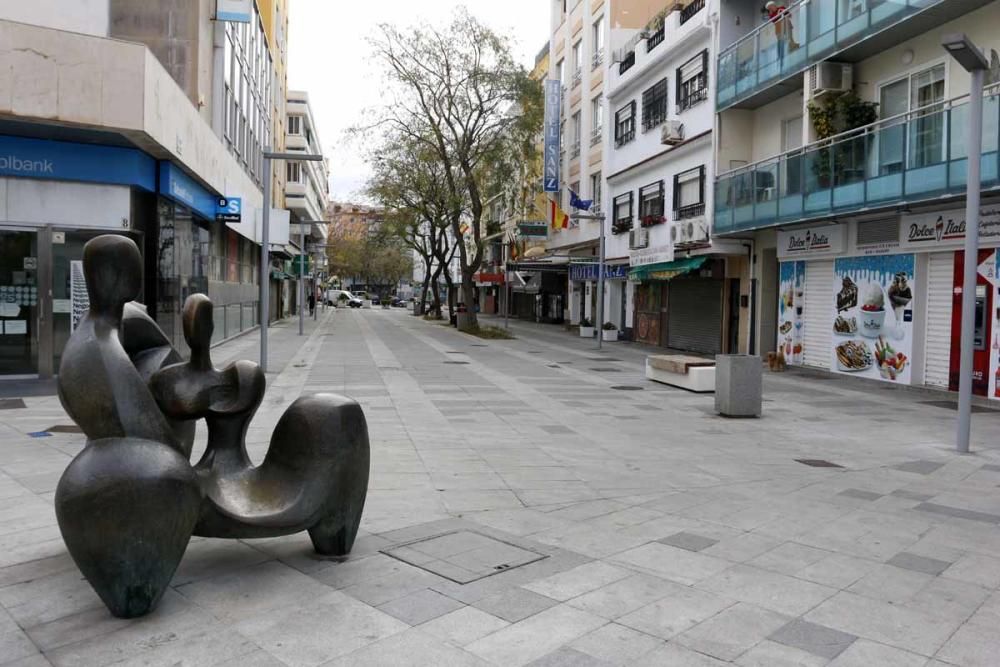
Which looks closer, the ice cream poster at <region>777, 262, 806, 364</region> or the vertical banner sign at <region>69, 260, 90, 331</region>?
the vertical banner sign at <region>69, 260, 90, 331</region>

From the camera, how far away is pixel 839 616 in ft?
13.4

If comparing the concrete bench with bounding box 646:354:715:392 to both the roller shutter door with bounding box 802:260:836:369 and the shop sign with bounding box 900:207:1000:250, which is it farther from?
the roller shutter door with bounding box 802:260:836:369

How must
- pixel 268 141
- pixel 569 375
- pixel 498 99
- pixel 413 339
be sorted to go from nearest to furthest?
pixel 569 375, pixel 413 339, pixel 498 99, pixel 268 141

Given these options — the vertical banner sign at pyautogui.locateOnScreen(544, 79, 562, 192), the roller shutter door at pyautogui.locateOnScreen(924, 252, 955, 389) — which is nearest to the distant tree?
the vertical banner sign at pyautogui.locateOnScreen(544, 79, 562, 192)

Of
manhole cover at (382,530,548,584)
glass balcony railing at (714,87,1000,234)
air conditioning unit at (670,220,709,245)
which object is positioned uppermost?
glass balcony railing at (714,87,1000,234)

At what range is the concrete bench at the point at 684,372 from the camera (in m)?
14.3

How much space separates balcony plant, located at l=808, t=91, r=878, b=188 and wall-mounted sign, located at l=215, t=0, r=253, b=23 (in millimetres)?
13424

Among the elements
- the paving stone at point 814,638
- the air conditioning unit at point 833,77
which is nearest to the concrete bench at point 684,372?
the air conditioning unit at point 833,77

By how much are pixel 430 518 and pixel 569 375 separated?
1161 cm

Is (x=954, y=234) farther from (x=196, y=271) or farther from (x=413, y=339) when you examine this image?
(x=413, y=339)

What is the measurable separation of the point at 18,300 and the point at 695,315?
62.1 ft

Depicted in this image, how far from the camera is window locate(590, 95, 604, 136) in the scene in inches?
1298

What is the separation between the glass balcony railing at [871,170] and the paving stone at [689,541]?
1016 cm

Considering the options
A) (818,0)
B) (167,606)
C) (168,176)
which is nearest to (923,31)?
(818,0)
